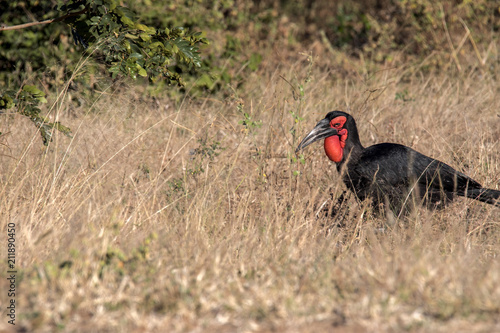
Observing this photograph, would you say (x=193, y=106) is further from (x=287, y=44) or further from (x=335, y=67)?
(x=287, y=44)

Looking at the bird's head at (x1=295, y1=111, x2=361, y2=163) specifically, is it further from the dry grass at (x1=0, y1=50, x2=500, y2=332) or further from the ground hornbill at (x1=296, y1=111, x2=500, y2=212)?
the dry grass at (x1=0, y1=50, x2=500, y2=332)

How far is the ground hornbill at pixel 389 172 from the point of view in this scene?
4.74 meters

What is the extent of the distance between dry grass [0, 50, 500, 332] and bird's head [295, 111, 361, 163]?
0.62 ft

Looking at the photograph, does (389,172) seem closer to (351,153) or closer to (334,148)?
(351,153)

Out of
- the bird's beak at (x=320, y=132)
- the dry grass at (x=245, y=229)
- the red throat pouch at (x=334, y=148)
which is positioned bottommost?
the dry grass at (x=245, y=229)

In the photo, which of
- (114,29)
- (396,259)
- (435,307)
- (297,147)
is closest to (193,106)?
(297,147)

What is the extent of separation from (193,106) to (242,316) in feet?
12.6

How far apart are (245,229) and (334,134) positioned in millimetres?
1252

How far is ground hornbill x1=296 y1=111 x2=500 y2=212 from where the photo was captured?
15.6 feet

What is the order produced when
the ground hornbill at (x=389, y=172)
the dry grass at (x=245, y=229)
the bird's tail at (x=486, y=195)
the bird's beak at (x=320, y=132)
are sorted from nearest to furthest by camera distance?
the dry grass at (x=245, y=229) → the bird's tail at (x=486, y=195) → the ground hornbill at (x=389, y=172) → the bird's beak at (x=320, y=132)

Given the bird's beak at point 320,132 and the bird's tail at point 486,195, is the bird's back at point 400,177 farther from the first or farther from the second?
the bird's beak at point 320,132

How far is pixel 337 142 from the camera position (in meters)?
4.88

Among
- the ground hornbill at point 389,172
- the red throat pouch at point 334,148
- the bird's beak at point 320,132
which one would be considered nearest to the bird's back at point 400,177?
the ground hornbill at point 389,172

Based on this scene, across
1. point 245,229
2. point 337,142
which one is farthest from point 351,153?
point 245,229
